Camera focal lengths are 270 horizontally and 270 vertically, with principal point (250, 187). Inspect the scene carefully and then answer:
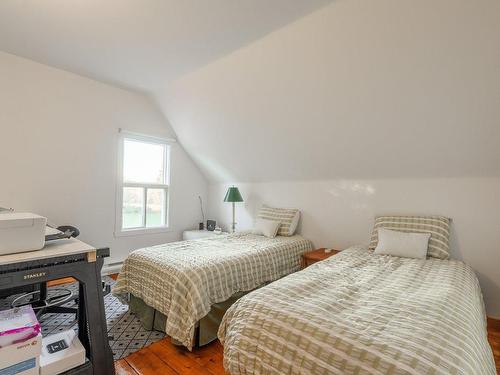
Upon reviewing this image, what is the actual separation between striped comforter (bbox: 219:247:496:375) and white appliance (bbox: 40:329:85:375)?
0.75m

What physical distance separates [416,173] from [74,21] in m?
3.42

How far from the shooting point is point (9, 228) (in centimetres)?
123

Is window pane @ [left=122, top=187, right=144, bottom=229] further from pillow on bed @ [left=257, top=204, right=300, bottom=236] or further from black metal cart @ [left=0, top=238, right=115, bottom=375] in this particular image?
black metal cart @ [left=0, top=238, right=115, bottom=375]

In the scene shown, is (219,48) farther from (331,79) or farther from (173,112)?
(173,112)

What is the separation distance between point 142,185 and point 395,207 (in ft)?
A: 11.0

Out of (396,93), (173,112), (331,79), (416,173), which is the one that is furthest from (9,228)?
(416,173)

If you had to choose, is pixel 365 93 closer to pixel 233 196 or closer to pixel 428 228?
pixel 428 228

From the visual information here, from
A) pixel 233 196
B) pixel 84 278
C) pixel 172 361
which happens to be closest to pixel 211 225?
pixel 233 196

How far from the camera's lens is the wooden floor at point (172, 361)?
1.76 metres

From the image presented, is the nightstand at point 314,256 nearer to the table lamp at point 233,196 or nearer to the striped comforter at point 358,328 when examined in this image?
the striped comforter at point 358,328

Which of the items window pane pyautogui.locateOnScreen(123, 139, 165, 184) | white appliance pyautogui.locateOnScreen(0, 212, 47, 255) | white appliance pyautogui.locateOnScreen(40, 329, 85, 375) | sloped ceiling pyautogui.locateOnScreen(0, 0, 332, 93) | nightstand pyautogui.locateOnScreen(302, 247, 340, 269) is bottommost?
white appliance pyautogui.locateOnScreen(40, 329, 85, 375)

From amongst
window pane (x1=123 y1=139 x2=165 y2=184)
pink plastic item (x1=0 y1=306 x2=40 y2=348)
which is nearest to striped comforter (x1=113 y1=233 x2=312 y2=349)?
pink plastic item (x1=0 y1=306 x2=40 y2=348)

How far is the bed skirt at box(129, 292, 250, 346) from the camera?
6.56 feet

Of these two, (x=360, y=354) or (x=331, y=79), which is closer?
(x=360, y=354)
